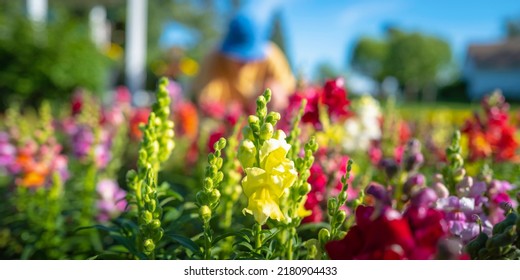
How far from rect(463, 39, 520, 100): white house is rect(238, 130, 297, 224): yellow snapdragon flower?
123 ft

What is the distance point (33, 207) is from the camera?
2400mm

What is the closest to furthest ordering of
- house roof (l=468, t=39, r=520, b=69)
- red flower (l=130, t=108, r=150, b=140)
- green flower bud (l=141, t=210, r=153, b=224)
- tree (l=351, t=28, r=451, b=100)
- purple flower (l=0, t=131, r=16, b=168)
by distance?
green flower bud (l=141, t=210, r=153, b=224)
purple flower (l=0, t=131, r=16, b=168)
red flower (l=130, t=108, r=150, b=140)
house roof (l=468, t=39, r=520, b=69)
tree (l=351, t=28, r=451, b=100)

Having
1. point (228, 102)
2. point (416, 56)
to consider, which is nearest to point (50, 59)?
point (228, 102)

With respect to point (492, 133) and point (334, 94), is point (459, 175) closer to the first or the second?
point (334, 94)

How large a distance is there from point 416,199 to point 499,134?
171 centimetres

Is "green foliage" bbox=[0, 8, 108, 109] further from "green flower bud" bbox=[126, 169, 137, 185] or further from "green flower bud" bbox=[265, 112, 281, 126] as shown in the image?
"green flower bud" bbox=[265, 112, 281, 126]

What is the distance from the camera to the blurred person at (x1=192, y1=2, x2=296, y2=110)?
471 centimetres

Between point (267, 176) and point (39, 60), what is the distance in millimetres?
8228

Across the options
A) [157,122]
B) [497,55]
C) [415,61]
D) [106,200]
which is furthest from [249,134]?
[497,55]

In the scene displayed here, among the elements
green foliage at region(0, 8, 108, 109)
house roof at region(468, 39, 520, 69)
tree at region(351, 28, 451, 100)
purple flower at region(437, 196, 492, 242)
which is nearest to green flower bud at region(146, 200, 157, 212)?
purple flower at region(437, 196, 492, 242)

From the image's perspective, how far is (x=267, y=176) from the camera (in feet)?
3.11

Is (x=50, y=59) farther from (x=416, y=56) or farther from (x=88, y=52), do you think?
(x=416, y=56)

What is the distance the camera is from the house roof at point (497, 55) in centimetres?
3856
